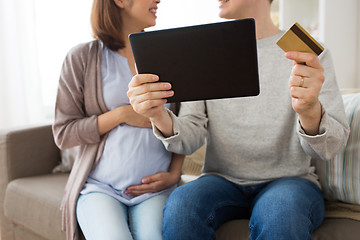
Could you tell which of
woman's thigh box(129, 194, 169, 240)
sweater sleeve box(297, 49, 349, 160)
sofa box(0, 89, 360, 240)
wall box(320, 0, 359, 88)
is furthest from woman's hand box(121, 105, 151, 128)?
wall box(320, 0, 359, 88)

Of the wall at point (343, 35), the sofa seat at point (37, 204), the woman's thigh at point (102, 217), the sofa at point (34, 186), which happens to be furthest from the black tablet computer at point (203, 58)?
the wall at point (343, 35)

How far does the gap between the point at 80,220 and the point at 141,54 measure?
521 mm

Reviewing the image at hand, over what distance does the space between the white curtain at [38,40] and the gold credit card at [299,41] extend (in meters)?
1.97

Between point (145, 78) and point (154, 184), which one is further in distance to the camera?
point (154, 184)

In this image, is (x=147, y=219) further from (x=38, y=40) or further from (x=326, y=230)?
(x=38, y=40)

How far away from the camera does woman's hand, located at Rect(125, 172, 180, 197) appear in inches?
43.8

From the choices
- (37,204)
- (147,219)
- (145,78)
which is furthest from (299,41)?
(37,204)

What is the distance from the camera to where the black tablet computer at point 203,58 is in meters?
0.82

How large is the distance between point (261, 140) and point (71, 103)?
608 millimetres

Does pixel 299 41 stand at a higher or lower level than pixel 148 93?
higher

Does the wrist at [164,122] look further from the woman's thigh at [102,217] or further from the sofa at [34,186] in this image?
the sofa at [34,186]

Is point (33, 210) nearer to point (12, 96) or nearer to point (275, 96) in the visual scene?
point (275, 96)

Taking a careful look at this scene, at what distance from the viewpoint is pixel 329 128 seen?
876mm

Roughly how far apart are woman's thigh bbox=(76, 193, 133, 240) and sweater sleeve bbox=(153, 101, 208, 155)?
0.23 metres
